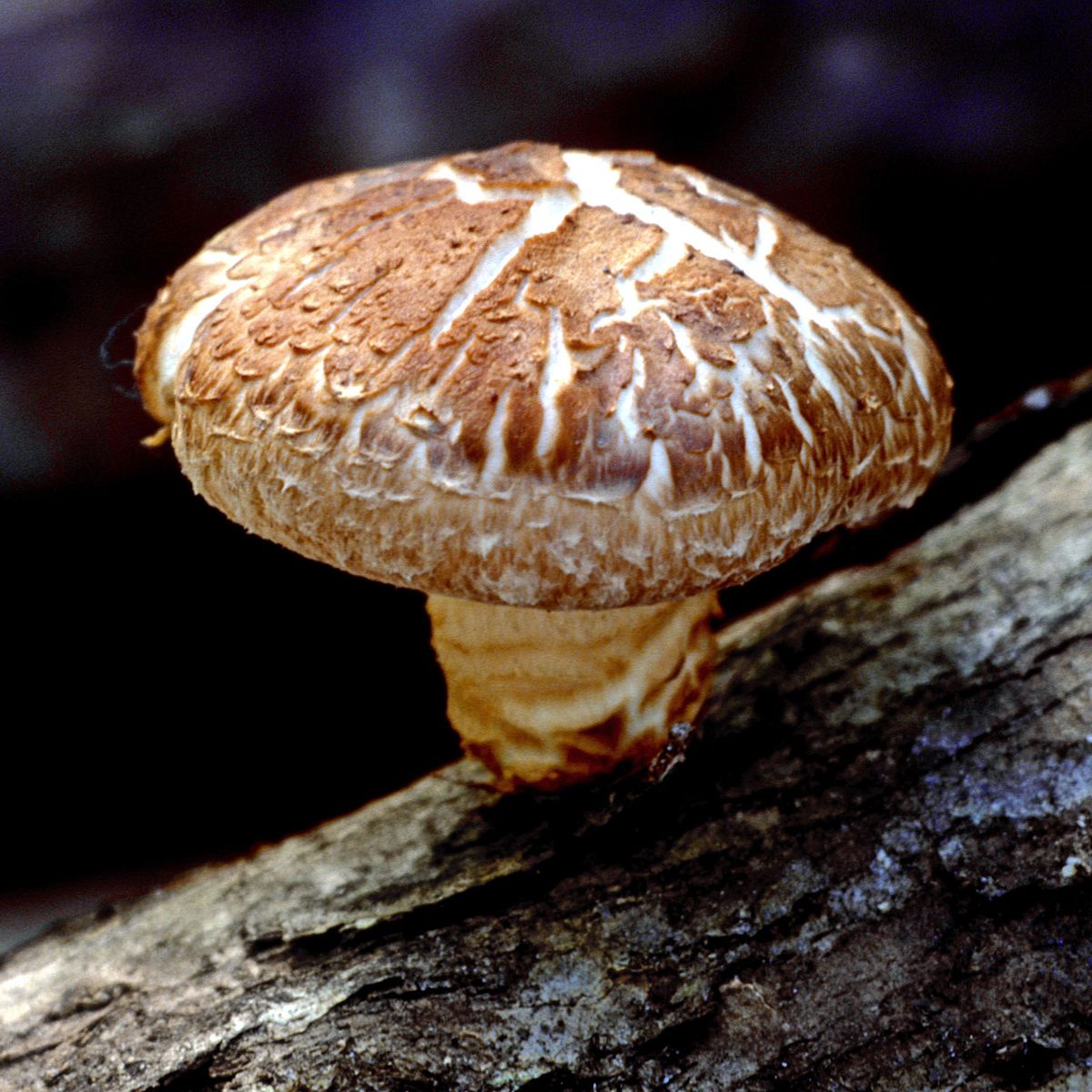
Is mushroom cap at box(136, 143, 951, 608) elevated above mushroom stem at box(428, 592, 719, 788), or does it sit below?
above

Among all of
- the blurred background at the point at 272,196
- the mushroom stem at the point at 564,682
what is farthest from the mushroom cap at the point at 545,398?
the blurred background at the point at 272,196

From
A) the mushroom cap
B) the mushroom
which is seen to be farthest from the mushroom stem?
the mushroom cap

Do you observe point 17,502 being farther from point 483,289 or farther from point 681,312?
point 681,312

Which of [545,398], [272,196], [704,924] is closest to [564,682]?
[704,924]

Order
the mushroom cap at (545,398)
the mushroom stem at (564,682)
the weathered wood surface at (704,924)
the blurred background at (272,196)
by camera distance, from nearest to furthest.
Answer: the mushroom cap at (545,398)
the weathered wood surface at (704,924)
the mushroom stem at (564,682)
the blurred background at (272,196)

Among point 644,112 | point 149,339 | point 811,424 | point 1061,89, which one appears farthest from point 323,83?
point 1061,89

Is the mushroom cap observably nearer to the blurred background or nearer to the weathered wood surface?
the weathered wood surface

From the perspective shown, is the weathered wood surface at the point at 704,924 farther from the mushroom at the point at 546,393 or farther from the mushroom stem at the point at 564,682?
the mushroom at the point at 546,393
